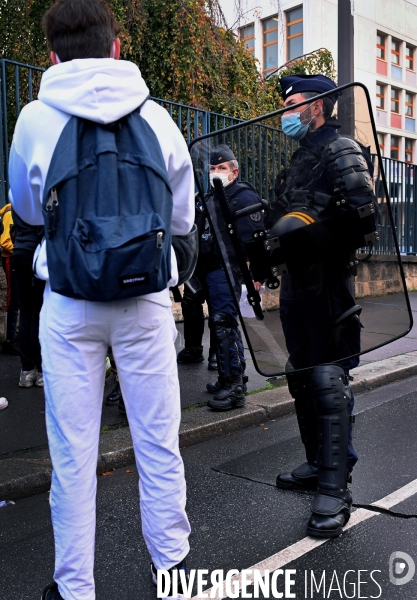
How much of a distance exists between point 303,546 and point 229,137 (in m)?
1.95

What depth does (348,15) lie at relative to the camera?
7.71 metres

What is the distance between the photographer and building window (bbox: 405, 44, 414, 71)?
132ft

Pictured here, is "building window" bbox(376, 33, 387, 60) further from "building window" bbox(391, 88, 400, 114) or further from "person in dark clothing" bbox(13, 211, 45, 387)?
"person in dark clothing" bbox(13, 211, 45, 387)

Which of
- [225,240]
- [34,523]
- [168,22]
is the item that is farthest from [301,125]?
[168,22]

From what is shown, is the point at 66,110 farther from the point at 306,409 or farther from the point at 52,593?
the point at 306,409

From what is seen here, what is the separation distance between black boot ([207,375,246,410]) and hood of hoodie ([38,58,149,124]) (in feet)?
10.8

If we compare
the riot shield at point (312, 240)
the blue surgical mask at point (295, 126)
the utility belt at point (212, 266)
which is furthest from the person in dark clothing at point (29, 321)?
the blue surgical mask at point (295, 126)

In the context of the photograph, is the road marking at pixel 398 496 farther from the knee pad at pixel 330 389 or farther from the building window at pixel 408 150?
the building window at pixel 408 150

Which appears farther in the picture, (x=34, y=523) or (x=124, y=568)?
(x=34, y=523)

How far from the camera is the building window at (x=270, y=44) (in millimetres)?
34406

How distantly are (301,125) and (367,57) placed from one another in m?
37.2

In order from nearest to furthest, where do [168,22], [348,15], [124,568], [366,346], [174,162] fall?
[174,162] < [124,568] < [366,346] < [348,15] < [168,22]

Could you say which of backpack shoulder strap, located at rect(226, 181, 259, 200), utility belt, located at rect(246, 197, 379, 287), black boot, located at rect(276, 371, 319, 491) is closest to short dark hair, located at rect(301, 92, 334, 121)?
utility belt, located at rect(246, 197, 379, 287)

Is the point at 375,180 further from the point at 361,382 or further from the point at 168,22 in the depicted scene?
the point at 168,22
